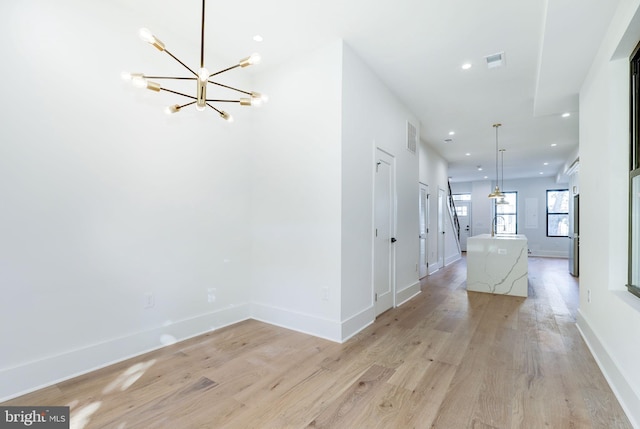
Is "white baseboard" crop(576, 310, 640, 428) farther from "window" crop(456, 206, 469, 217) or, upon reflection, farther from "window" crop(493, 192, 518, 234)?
"window" crop(456, 206, 469, 217)

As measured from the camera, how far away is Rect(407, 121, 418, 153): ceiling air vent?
5004 mm

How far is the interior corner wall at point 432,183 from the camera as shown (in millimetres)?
6930

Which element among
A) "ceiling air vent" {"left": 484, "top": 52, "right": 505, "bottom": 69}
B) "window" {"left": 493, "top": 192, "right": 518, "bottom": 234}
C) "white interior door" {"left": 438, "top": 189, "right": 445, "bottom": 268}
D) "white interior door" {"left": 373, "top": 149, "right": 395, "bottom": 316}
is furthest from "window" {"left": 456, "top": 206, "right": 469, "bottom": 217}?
"ceiling air vent" {"left": 484, "top": 52, "right": 505, "bottom": 69}

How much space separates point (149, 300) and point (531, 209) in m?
13.5

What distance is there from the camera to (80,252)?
243 centimetres

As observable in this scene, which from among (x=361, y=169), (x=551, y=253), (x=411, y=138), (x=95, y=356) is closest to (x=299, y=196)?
(x=361, y=169)

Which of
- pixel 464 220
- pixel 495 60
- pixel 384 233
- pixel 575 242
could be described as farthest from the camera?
pixel 464 220

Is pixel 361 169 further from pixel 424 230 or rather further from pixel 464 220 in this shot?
pixel 464 220

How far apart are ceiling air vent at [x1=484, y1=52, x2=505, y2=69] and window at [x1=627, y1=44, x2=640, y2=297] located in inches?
49.3

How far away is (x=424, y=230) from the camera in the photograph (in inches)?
265

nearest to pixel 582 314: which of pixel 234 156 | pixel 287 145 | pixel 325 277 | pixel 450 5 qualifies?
pixel 325 277

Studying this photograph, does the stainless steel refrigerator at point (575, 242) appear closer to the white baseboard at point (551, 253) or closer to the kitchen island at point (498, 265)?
the kitchen island at point (498, 265)

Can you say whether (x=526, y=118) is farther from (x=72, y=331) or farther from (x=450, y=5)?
(x=72, y=331)

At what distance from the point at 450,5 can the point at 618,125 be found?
170 centimetres
